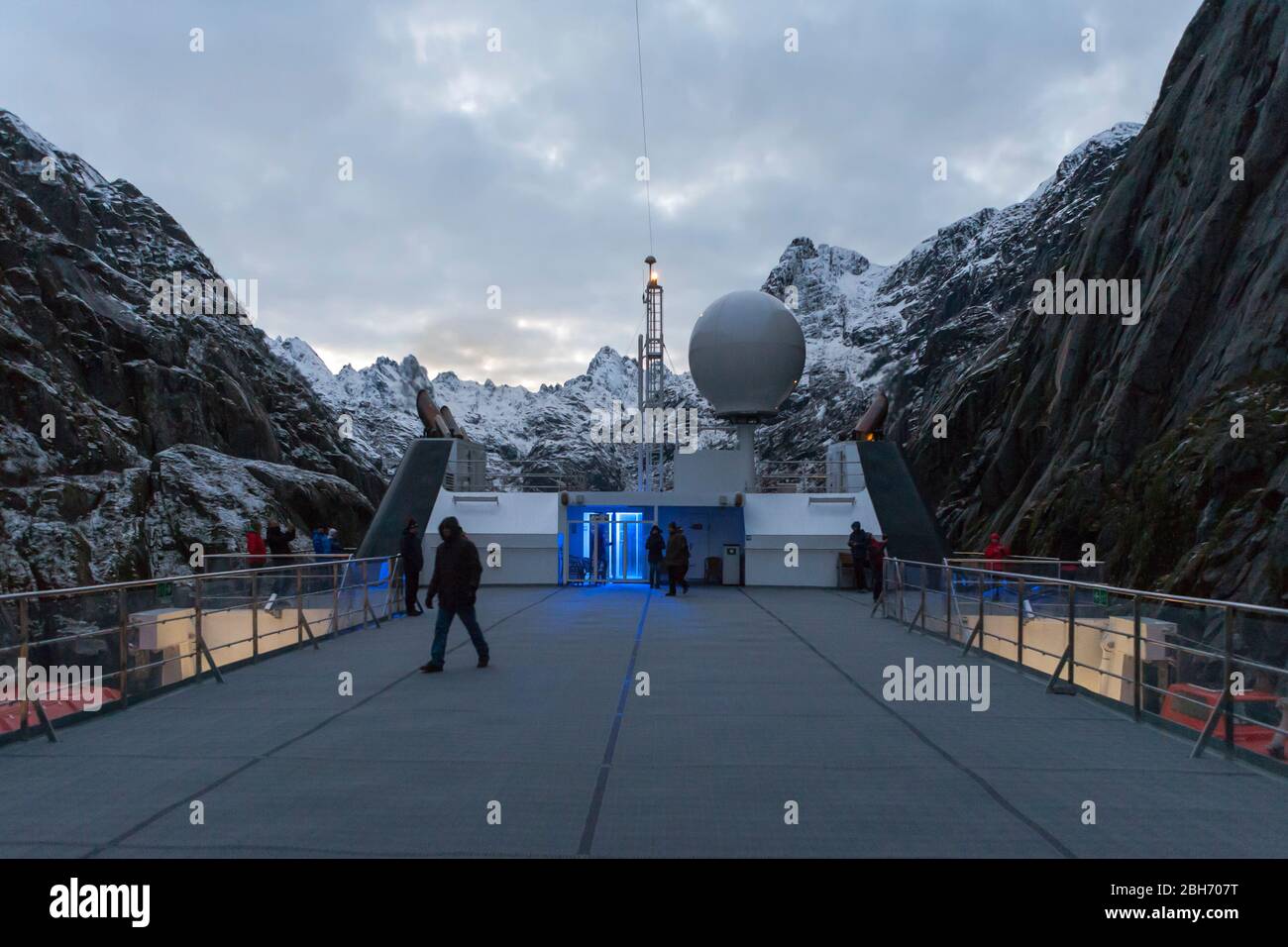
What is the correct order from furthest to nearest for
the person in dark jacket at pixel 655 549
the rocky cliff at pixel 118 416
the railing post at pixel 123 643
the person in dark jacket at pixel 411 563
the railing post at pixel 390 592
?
1. the rocky cliff at pixel 118 416
2. the person in dark jacket at pixel 655 549
3. the railing post at pixel 390 592
4. the person in dark jacket at pixel 411 563
5. the railing post at pixel 123 643

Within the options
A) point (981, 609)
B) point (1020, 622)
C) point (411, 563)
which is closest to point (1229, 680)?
point (1020, 622)

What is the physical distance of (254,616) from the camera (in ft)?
36.2

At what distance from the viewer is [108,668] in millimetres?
7926

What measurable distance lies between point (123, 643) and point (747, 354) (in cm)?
1986

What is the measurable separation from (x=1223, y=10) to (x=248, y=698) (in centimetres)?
4874

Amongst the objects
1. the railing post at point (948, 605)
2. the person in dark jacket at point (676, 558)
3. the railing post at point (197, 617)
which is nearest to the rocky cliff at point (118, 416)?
the person in dark jacket at point (676, 558)

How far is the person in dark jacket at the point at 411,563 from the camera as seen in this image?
51.8 ft

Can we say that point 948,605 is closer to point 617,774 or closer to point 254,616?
point 617,774

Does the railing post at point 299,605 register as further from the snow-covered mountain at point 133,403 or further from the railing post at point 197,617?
the snow-covered mountain at point 133,403

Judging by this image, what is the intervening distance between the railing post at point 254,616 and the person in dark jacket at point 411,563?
4.56 m

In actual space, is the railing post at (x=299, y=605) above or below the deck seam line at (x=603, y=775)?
above

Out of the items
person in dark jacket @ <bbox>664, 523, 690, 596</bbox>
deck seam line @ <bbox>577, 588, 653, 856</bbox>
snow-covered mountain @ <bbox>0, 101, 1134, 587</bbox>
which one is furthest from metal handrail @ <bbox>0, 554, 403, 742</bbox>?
snow-covered mountain @ <bbox>0, 101, 1134, 587</bbox>
